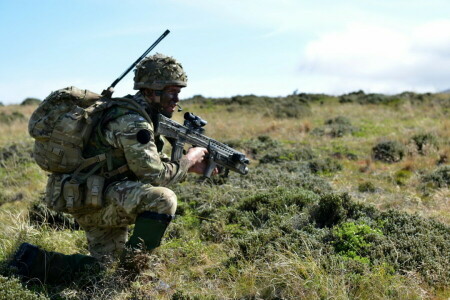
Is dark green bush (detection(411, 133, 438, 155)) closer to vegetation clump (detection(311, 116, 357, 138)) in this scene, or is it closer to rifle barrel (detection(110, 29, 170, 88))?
vegetation clump (detection(311, 116, 357, 138))

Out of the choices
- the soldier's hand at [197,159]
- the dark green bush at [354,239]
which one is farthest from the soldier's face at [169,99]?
the dark green bush at [354,239]

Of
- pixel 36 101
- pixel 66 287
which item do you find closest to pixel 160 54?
pixel 66 287

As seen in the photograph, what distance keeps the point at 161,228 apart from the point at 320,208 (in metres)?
2.15

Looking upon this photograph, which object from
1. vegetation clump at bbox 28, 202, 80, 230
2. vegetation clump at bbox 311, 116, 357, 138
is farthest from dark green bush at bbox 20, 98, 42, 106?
vegetation clump at bbox 28, 202, 80, 230

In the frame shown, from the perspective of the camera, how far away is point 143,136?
4.38m

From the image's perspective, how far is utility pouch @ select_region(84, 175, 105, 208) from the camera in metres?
4.52

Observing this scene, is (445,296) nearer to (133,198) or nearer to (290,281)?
(290,281)

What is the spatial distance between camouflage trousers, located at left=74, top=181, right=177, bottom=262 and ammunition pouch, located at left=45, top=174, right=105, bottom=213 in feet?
0.35

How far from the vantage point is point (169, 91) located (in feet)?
16.0

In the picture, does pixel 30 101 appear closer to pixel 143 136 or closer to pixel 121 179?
pixel 121 179

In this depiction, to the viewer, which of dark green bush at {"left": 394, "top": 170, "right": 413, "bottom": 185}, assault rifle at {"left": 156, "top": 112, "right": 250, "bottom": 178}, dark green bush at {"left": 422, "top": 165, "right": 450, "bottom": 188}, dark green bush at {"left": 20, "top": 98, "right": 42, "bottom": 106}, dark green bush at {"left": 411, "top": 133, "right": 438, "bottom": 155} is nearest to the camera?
assault rifle at {"left": 156, "top": 112, "right": 250, "bottom": 178}

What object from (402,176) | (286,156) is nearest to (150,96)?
(402,176)

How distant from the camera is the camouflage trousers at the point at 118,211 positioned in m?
4.44

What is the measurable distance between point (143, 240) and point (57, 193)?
34.4 inches
